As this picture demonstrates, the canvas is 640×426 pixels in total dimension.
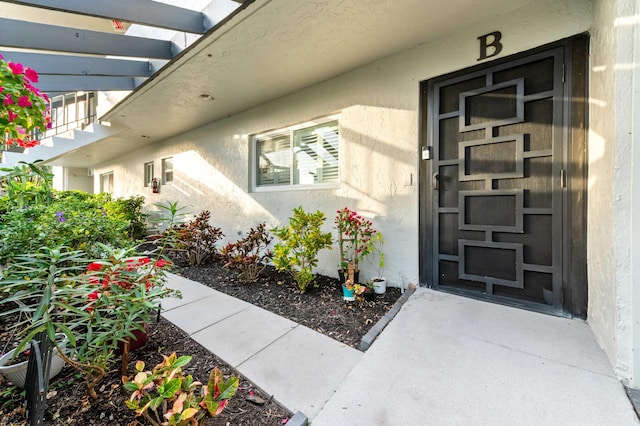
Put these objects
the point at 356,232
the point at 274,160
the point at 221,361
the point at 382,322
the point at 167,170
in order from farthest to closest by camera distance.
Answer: the point at 167,170 → the point at 274,160 → the point at 356,232 → the point at 382,322 → the point at 221,361

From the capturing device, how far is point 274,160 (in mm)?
4414

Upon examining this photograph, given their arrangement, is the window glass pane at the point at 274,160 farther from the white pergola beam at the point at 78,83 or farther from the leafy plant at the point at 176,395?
the leafy plant at the point at 176,395

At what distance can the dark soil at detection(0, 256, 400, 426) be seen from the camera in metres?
1.32

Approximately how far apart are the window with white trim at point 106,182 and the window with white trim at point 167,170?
393 cm

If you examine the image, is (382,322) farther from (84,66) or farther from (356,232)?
(84,66)

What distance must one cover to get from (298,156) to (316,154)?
37 centimetres

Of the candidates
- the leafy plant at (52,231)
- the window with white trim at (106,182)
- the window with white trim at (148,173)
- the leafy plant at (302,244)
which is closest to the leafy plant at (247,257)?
the leafy plant at (302,244)

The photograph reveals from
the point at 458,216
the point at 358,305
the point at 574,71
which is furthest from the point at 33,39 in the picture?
the point at 574,71

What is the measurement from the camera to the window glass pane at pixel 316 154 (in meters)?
3.66

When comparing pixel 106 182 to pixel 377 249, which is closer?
pixel 377 249

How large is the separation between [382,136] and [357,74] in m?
0.95

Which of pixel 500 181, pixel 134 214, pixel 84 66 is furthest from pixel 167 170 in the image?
pixel 500 181

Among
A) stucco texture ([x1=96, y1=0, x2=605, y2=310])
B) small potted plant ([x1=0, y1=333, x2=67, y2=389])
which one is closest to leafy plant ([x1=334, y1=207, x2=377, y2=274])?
stucco texture ([x1=96, y1=0, x2=605, y2=310])

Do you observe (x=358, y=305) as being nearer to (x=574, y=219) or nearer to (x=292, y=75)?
(x=574, y=219)
